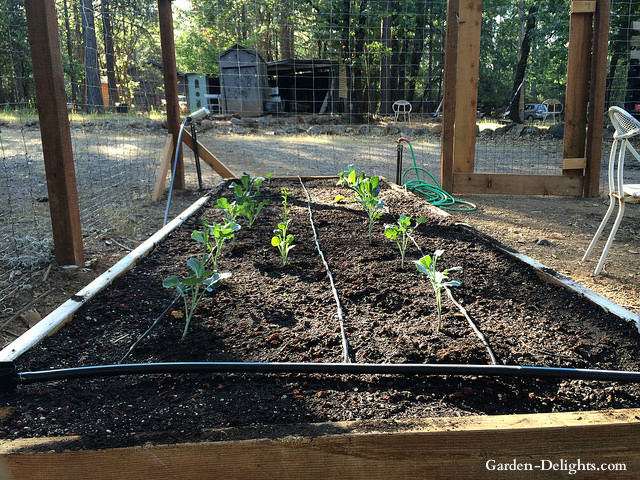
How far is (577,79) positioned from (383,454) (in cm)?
549

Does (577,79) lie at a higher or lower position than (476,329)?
higher

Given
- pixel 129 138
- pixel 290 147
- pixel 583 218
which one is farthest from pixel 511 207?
pixel 129 138

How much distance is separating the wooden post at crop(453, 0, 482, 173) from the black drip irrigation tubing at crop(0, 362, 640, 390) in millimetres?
4433

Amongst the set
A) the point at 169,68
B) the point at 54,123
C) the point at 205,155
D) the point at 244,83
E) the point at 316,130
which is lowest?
the point at 205,155

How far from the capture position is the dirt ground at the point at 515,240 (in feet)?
9.61

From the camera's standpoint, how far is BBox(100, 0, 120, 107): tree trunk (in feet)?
17.4

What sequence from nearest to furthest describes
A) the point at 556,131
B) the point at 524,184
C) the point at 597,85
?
the point at 597,85, the point at 524,184, the point at 556,131

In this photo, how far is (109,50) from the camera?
5492 mm

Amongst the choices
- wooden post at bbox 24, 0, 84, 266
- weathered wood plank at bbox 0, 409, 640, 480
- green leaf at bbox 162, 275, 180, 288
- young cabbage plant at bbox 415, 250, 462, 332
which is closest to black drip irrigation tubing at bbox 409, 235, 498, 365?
young cabbage plant at bbox 415, 250, 462, 332

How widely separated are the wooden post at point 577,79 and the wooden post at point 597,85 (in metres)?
0.11

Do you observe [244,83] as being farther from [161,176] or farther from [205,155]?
[161,176]

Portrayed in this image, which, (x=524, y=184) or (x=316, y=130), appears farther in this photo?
(x=316, y=130)

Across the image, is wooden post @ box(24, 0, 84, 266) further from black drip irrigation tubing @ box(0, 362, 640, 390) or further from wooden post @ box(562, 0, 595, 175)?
wooden post @ box(562, 0, 595, 175)

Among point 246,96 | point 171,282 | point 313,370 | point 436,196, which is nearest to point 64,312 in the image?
point 171,282
